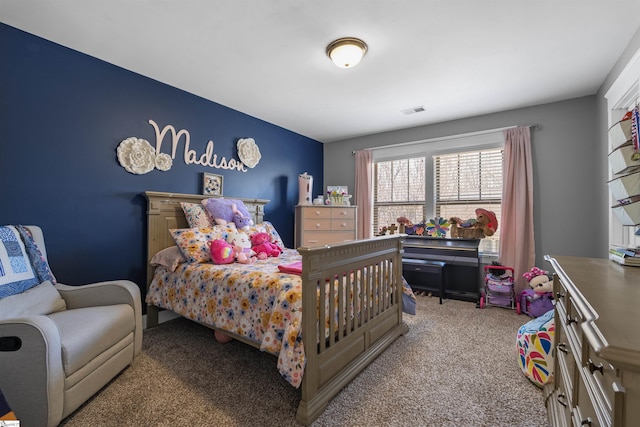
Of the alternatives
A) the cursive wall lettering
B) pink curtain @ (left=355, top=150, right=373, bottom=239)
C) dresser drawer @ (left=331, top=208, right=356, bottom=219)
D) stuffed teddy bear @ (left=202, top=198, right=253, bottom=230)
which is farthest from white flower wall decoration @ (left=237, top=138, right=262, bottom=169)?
pink curtain @ (left=355, top=150, right=373, bottom=239)

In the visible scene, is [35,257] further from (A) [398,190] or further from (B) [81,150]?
(A) [398,190]

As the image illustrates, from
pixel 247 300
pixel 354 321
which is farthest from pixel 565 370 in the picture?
pixel 247 300

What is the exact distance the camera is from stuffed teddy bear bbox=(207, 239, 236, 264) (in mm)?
2414

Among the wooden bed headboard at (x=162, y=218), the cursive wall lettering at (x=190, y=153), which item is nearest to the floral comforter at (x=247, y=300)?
the wooden bed headboard at (x=162, y=218)

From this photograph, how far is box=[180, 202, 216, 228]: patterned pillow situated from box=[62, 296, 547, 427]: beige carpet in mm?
1061

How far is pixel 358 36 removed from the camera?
2.11 metres

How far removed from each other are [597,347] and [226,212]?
2.94 meters

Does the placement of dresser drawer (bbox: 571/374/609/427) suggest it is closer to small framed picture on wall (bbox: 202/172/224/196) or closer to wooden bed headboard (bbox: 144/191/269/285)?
wooden bed headboard (bbox: 144/191/269/285)

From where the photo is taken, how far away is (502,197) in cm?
360

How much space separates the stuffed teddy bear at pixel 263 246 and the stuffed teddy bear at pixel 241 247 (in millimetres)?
85

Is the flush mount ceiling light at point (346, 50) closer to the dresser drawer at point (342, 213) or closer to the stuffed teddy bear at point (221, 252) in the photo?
the stuffed teddy bear at point (221, 252)

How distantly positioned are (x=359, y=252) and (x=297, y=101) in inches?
85.1

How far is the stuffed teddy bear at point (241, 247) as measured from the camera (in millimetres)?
2527

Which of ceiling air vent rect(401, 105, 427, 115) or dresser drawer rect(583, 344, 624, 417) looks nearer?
dresser drawer rect(583, 344, 624, 417)
